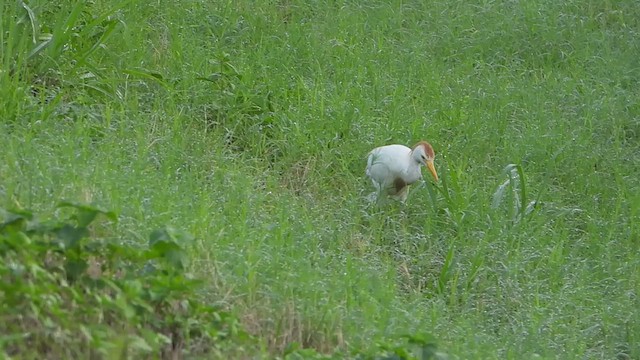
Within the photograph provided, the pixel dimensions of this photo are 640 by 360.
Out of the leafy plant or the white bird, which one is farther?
the white bird

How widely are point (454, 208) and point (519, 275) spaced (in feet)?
2.29

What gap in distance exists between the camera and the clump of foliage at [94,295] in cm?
367

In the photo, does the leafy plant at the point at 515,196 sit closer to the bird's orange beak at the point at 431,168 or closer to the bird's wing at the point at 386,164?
the bird's orange beak at the point at 431,168

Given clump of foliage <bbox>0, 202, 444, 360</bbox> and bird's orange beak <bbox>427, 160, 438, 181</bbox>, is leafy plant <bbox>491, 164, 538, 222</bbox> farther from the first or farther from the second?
clump of foliage <bbox>0, 202, 444, 360</bbox>

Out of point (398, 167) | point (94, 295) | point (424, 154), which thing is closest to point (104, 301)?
point (94, 295)

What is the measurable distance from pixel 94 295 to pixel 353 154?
3.33m

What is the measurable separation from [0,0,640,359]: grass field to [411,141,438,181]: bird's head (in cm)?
16

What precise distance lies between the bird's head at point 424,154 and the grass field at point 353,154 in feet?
0.53

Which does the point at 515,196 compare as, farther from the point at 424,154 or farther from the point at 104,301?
the point at 104,301

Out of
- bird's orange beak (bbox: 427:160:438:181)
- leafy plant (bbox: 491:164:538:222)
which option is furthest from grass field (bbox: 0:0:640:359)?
bird's orange beak (bbox: 427:160:438:181)

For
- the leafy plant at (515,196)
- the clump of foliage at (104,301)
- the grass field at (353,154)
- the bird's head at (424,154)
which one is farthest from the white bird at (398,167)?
the clump of foliage at (104,301)

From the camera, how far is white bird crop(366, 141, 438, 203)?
21.4 ft

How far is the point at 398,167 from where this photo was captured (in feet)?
21.4

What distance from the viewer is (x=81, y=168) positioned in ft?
16.2
